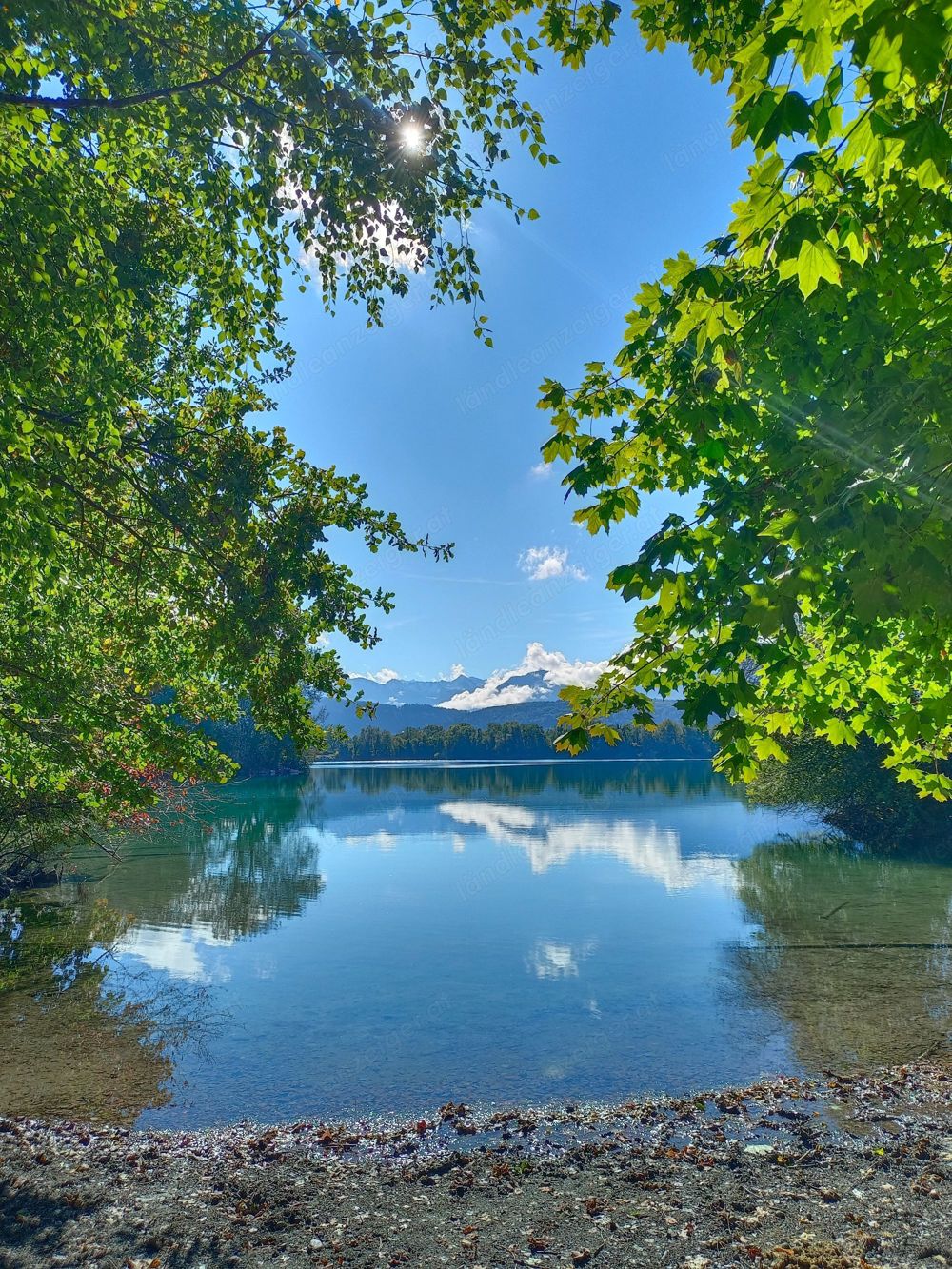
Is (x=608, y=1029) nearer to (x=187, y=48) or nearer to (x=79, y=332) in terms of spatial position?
(x=79, y=332)

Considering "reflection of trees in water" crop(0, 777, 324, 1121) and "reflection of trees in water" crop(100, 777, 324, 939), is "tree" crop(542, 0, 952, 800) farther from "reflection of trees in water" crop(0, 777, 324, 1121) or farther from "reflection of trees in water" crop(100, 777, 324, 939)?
"reflection of trees in water" crop(100, 777, 324, 939)

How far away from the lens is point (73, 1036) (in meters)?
15.0

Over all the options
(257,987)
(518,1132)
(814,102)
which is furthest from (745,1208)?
(257,987)

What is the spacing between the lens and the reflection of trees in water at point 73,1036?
12273 millimetres

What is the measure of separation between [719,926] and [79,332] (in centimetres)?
2479

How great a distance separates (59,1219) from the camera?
8.01 meters

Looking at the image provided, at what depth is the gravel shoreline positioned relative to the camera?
7.49 meters

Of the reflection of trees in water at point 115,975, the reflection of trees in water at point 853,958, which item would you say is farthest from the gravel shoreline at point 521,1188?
the reflection of trees in water at point 853,958

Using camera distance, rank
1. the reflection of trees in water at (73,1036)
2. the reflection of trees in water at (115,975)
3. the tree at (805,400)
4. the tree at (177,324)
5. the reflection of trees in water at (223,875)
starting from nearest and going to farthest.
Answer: the tree at (805,400) < the tree at (177,324) < the reflection of trees in water at (73,1036) < the reflection of trees in water at (115,975) < the reflection of trees in water at (223,875)

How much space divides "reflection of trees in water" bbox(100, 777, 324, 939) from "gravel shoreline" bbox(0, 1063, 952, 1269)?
958 centimetres

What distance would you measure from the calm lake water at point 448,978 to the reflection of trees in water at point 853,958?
10 centimetres

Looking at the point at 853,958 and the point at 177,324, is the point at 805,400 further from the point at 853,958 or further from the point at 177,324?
the point at 853,958

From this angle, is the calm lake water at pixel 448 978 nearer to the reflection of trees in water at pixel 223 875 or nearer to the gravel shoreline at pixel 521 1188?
the reflection of trees in water at pixel 223 875

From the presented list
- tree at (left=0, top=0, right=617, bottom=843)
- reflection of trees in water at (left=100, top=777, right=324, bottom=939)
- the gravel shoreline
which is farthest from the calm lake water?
tree at (left=0, top=0, right=617, bottom=843)
